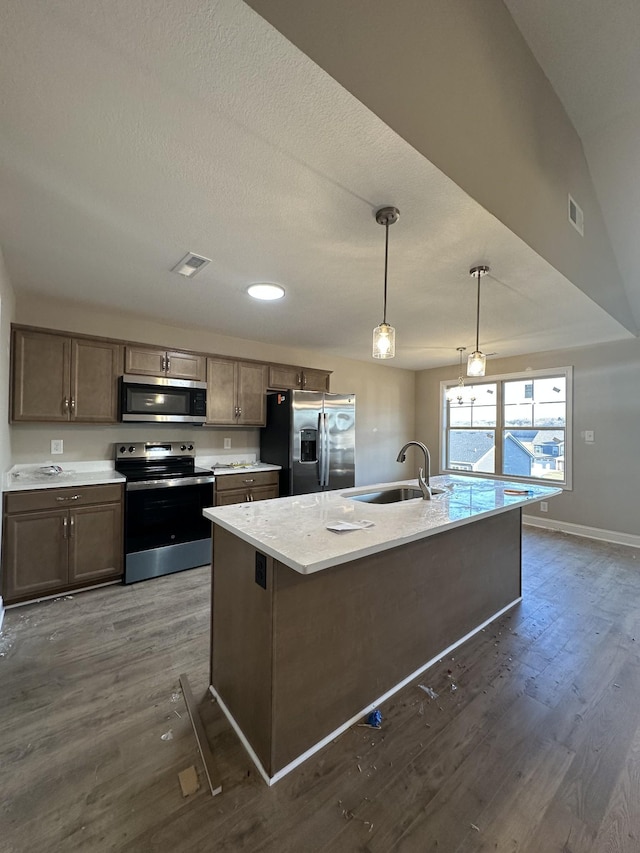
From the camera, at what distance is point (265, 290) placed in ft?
8.56

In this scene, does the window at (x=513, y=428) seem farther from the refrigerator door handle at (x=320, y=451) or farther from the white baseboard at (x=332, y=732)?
the white baseboard at (x=332, y=732)

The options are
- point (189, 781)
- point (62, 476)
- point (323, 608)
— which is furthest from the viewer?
point (62, 476)

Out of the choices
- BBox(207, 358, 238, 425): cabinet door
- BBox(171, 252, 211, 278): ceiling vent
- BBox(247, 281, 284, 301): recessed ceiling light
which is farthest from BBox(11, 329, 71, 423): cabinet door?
BBox(247, 281, 284, 301): recessed ceiling light

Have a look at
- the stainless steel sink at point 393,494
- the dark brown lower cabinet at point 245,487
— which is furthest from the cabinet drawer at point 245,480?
the stainless steel sink at point 393,494

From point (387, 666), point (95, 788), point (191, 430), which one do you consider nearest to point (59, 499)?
point (191, 430)

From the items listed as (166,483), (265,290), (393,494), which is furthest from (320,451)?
(265,290)

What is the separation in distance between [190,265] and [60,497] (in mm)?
2004

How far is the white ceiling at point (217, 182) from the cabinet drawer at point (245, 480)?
1.62m

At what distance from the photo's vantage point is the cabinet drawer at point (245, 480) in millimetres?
3473

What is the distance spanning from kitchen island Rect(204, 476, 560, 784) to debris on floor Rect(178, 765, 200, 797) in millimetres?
206

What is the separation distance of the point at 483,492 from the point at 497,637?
3.02 ft

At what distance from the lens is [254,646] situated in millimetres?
1406

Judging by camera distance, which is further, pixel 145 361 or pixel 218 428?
pixel 218 428

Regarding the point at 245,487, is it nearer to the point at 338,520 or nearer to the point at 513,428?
the point at 338,520
